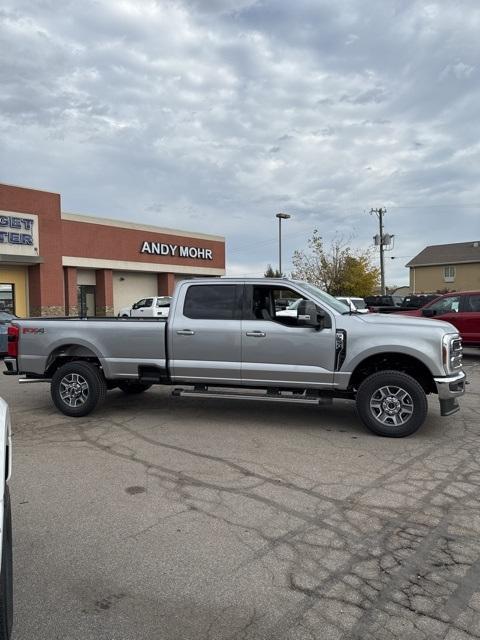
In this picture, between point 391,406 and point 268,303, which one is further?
point 268,303

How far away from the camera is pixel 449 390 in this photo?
20.6ft

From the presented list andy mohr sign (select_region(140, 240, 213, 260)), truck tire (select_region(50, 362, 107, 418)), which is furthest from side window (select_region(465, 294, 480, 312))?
andy mohr sign (select_region(140, 240, 213, 260))

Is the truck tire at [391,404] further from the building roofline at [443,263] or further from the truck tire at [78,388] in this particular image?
the building roofline at [443,263]

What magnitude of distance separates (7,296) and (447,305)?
22.3 meters

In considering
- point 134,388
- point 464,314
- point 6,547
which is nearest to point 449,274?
point 464,314

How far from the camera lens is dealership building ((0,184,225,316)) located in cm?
2673

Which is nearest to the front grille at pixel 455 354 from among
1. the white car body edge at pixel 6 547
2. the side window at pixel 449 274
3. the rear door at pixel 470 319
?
the white car body edge at pixel 6 547

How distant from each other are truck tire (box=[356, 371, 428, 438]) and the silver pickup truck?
1 centimetres

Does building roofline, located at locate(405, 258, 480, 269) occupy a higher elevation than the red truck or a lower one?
higher

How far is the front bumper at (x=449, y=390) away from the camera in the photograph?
6.25 m

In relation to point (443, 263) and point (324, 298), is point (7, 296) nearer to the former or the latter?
point (324, 298)

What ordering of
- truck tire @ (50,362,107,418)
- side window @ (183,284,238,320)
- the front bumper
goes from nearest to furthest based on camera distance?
the front bumper
side window @ (183,284,238,320)
truck tire @ (50,362,107,418)

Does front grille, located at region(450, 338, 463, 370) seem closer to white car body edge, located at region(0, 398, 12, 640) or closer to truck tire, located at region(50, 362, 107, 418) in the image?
truck tire, located at region(50, 362, 107, 418)

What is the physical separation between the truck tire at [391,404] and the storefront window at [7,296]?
82.4 ft
